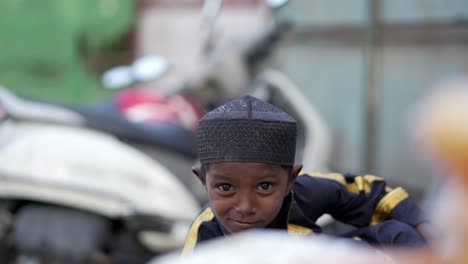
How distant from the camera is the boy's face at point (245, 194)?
2.13 metres

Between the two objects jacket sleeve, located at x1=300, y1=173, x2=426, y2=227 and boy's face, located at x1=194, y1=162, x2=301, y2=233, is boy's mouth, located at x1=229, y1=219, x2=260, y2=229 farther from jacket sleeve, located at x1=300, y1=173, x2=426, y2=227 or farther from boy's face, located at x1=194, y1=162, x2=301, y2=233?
jacket sleeve, located at x1=300, y1=173, x2=426, y2=227

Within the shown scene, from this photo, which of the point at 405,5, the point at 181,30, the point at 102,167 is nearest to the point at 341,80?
the point at 405,5

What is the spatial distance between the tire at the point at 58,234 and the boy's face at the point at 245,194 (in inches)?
99.1

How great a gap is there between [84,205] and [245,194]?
2.65 m

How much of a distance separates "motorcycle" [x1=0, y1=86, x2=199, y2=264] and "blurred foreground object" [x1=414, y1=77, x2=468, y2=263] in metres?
3.46

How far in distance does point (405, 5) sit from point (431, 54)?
1.26 ft

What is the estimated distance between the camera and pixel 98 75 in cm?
1324

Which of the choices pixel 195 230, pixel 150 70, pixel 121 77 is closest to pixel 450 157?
pixel 195 230

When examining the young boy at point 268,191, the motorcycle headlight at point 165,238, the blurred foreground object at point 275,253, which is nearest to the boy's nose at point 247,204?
the young boy at point 268,191

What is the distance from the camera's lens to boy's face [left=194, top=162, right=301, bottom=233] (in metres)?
2.13

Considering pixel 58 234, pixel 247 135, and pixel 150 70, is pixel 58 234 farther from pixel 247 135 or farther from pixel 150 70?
pixel 247 135

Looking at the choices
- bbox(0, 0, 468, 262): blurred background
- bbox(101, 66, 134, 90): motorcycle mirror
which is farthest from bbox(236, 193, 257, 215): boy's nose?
bbox(101, 66, 134, 90): motorcycle mirror

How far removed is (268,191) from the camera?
215 centimetres

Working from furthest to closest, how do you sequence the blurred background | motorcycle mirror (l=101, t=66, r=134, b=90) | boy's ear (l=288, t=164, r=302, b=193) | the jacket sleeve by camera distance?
motorcycle mirror (l=101, t=66, r=134, b=90), the blurred background, the jacket sleeve, boy's ear (l=288, t=164, r=302, b=193)
